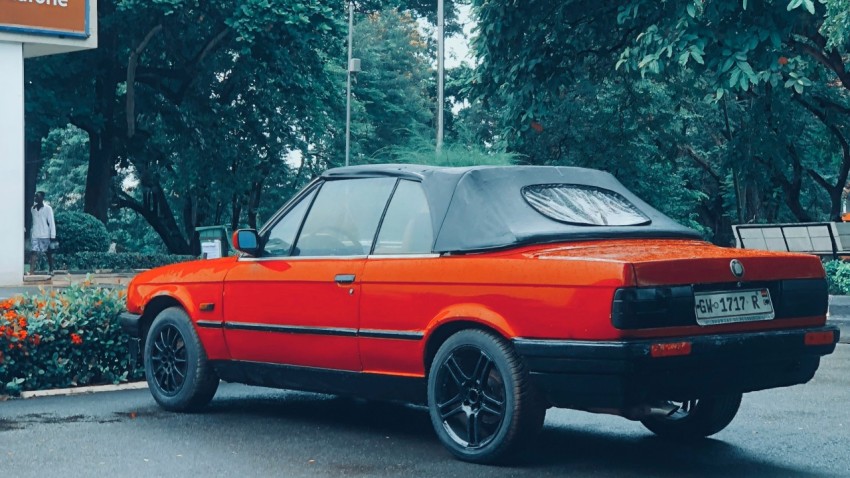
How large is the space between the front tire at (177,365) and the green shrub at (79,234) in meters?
22.2

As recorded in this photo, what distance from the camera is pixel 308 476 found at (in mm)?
6148

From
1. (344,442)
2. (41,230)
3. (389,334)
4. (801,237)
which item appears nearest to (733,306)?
(389,334)

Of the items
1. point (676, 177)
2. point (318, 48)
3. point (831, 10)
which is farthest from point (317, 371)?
point (676, 177)

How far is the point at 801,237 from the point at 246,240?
1686 centimetres

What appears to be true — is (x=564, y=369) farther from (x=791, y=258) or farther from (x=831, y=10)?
(x=831, y=10)

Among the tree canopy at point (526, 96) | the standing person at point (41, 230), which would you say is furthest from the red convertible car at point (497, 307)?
the standing person at point (41, 230)

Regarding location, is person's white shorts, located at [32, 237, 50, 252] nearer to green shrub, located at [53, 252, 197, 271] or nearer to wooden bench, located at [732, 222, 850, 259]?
green shrub, located at [53, 252, 197, 271]

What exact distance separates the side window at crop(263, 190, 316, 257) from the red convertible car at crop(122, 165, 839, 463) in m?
0.01

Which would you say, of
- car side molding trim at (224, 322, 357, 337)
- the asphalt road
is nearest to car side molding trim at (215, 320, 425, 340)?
car side molding trim at (224, 322, 357, 337)

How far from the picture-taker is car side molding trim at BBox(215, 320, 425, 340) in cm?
684

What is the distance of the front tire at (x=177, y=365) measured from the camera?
8.23 m

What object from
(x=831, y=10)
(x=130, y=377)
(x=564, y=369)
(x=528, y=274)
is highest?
(x=831, y=10)

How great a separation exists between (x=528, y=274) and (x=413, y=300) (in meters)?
0.83

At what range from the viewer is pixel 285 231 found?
7922 mm
